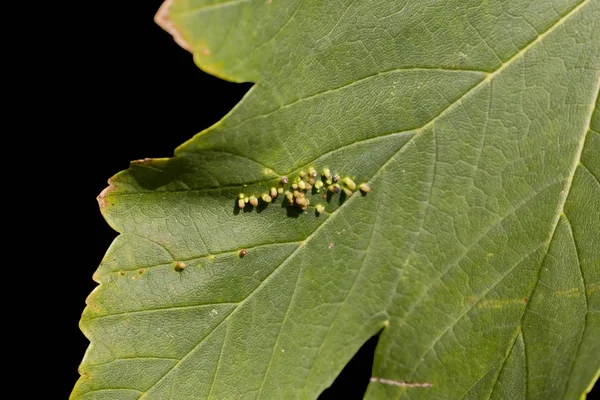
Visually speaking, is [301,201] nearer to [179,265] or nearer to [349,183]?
[349,183]

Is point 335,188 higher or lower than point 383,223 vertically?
higher

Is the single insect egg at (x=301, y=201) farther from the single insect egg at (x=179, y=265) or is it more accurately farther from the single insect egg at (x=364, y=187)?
the single insect egg at (x=179, y=265)

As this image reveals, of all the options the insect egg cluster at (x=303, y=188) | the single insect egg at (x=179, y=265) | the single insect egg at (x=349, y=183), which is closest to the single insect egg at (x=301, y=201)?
the insect egg cluster at (x=303, y=188)

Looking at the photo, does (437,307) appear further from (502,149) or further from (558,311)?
(502,149)

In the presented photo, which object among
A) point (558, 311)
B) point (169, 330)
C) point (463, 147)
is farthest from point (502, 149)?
point (169, 330)

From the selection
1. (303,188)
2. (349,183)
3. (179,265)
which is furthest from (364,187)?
(179,265)
